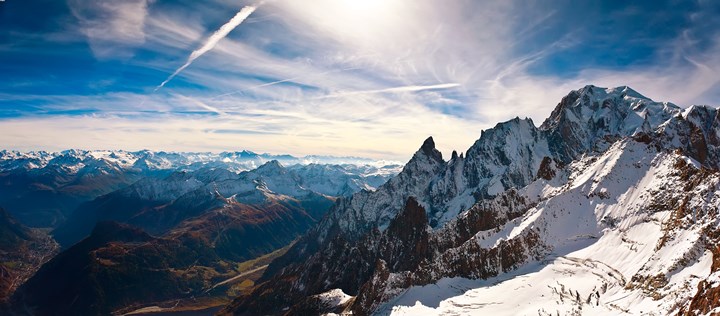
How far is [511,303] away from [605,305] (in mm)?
30910

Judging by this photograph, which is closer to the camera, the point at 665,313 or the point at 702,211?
the point at 665,313

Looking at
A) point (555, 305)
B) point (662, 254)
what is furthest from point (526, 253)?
point (662, 254)

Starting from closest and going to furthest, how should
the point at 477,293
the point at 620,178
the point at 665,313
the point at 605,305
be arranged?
the point at 665,313
the point at 605,305
the point at 477,293
the point at 620,178

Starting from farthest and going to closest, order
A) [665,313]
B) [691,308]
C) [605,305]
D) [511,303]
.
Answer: [511,303] < [605,305] < [665,313] < [691,308]

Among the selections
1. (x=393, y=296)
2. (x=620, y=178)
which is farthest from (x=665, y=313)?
(x=393, y=296)

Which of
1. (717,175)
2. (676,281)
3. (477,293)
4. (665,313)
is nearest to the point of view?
(665,313)

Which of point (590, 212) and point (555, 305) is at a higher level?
point (590, 212)

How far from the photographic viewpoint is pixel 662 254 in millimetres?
116375

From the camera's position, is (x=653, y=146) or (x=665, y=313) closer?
(x=665, y=313)

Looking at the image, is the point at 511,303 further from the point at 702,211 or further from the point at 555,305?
the point at 702,211

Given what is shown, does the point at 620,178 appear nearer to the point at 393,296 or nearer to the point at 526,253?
the point at 526,253

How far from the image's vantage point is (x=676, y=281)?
10238 centimetres

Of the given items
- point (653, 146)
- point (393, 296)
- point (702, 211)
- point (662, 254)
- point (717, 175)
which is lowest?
point (393, 296)

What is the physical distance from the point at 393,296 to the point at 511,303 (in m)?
50.0
